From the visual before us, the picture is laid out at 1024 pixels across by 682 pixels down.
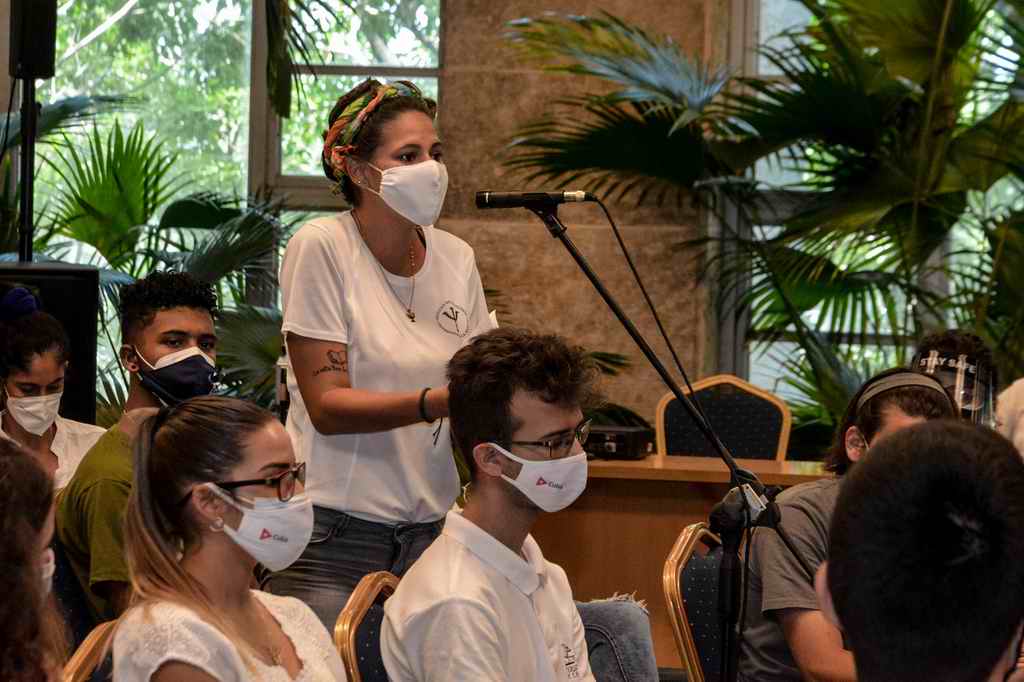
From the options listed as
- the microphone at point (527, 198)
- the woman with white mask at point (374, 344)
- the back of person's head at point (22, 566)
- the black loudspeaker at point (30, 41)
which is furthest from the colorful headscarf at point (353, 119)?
the black loudspeaker at point (30, 41)

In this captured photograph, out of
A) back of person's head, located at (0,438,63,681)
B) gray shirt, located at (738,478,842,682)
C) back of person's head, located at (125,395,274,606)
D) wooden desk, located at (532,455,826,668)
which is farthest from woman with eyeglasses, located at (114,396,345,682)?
wooden desk, located at (532,455,826,668)

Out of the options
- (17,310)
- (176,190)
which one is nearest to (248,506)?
(17,310)

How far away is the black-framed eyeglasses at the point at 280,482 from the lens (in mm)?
2137

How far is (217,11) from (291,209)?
0.99 metres

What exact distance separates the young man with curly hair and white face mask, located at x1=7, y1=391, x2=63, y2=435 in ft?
1.74

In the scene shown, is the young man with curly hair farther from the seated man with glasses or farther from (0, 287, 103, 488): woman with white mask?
the seated man with glasses

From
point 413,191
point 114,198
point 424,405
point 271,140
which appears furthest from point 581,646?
point 271,140

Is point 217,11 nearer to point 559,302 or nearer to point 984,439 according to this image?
point 559,302

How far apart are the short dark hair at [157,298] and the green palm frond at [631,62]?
2521 mm

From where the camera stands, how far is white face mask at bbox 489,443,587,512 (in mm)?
2312

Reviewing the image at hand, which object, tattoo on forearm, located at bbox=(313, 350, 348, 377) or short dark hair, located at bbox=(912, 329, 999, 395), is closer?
tattoo on forearm, located at bbox=(313, 350, 348, 377)

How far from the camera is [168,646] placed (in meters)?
1.93

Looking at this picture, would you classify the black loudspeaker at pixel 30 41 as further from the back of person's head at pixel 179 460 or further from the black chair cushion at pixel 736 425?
the back of person's head at pixel 179 460

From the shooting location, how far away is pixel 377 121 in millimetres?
2707
